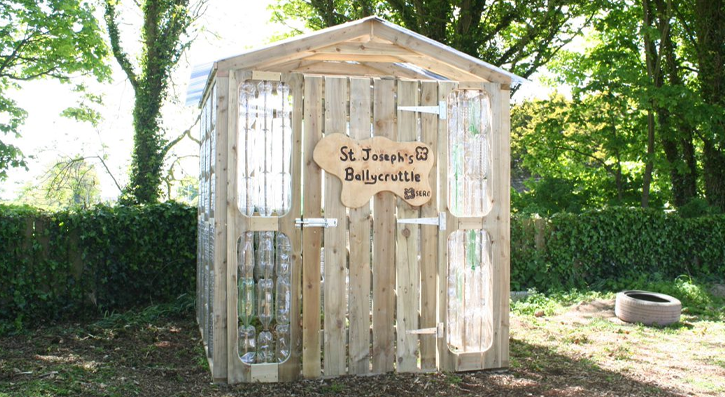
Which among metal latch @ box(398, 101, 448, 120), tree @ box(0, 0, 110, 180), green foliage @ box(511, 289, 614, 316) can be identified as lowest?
green foliage @ box(511, 289, 614, 316)

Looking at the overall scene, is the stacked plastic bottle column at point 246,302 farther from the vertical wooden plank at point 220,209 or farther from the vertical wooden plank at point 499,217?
the vertical wooden plank at point 499,217

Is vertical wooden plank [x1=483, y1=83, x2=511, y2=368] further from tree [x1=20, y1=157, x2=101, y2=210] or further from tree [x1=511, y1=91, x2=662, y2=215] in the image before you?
tree [x1=20, y1=157, x2=101, y2=210]

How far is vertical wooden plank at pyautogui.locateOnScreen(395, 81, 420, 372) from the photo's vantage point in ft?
16.1

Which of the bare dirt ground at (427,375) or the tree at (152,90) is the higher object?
the tree at (152,90)

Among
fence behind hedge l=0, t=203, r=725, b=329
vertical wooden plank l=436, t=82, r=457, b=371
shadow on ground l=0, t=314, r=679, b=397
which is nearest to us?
shadow on ground l=0, t=314, r=679, b=397

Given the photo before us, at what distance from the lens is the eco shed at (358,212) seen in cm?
465

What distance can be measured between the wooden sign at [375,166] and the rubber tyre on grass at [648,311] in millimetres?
3926

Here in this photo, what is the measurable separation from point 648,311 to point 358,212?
4.43 meters

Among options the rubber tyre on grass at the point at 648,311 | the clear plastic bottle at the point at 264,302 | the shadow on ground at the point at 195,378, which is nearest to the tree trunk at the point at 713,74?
the rubber tyre on grass at the point at 648,311

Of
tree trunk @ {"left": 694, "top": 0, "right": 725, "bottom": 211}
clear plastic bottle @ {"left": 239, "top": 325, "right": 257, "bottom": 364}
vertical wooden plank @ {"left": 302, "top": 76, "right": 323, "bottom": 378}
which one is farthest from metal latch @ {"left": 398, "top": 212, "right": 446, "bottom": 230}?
tree trunk @ {"left": 694, "top": 0, "right": 725, "bottom": 211}

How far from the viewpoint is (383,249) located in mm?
4906

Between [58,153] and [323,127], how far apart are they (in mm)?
12460

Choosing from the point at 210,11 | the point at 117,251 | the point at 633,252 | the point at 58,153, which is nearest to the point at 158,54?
the point at 210,11

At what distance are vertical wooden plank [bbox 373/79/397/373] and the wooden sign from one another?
4.1 inches
